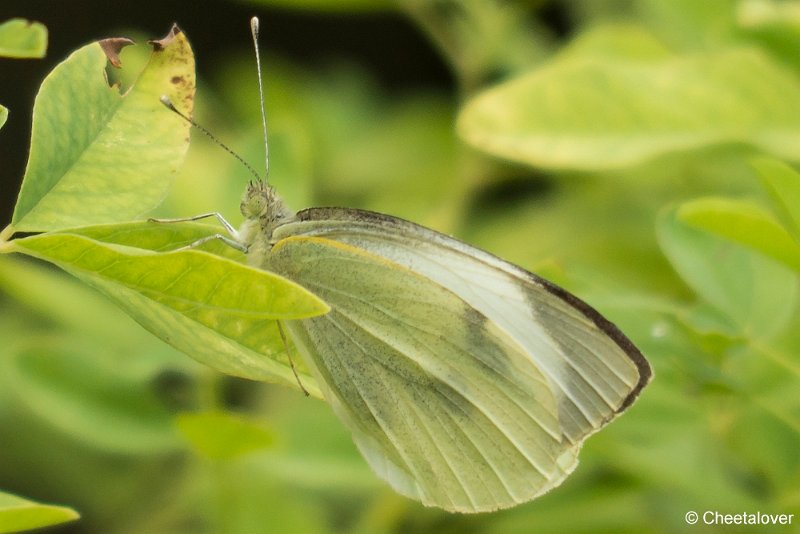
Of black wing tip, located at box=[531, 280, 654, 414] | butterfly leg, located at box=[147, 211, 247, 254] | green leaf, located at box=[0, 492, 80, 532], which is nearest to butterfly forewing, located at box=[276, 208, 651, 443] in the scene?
black wing tip, located at box=[531, 280, 654, 414]

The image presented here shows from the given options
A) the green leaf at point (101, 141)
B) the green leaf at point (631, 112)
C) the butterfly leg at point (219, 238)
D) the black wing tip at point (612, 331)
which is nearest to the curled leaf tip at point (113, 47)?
the green leaf at point (101, 141)

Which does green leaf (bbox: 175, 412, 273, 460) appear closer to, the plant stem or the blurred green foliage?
the blurred green foliage

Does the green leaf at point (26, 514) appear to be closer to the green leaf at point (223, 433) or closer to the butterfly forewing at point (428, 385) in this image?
the green leaf at point (223, 433)

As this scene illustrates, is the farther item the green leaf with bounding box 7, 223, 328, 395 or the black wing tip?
the black wing tip

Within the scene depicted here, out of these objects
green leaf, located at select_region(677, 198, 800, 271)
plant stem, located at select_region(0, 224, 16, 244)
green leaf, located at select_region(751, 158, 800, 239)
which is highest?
plant stem, located at select_region(0, 224, 16, 244)

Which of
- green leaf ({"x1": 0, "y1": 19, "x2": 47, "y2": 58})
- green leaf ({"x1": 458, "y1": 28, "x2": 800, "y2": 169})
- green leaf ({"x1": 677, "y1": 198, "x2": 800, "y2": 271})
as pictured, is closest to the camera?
green leaf ({"x1": 0, "y1": 19, "x2": 47, "y2": 58})

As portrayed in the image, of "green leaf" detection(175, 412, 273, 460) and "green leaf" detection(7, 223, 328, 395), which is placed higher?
"green leaf" detection(7, 223, 328, 395)

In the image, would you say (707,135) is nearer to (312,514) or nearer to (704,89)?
(704,89)
